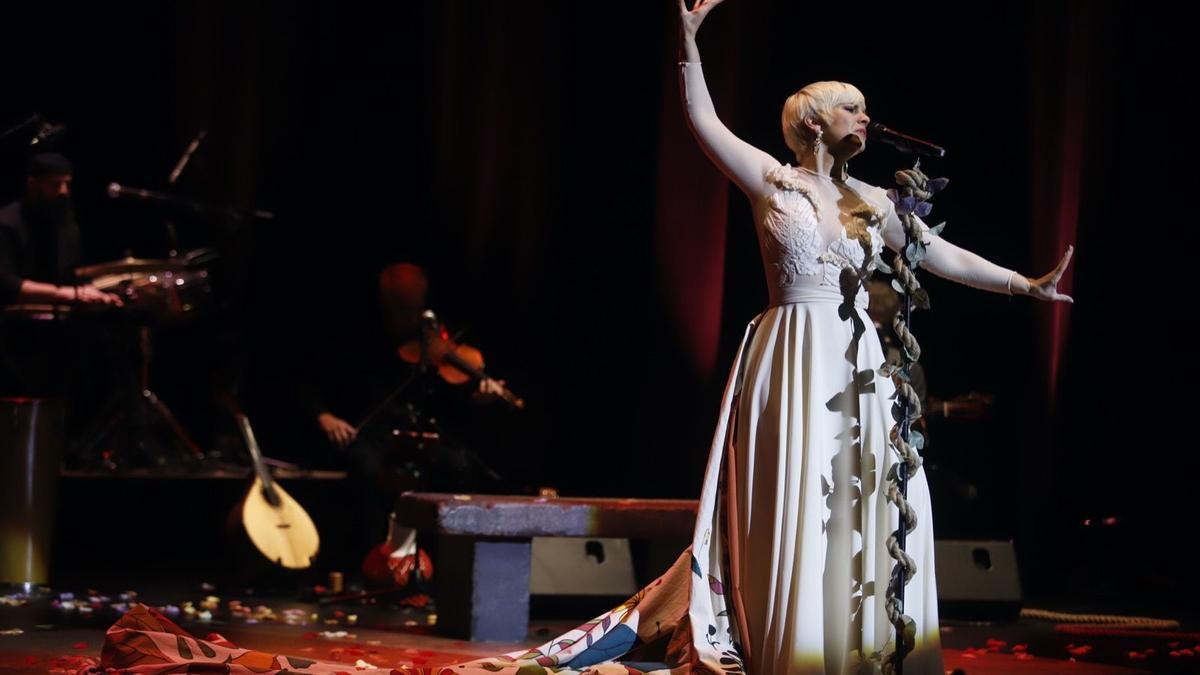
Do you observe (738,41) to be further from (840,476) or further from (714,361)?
(840,476)

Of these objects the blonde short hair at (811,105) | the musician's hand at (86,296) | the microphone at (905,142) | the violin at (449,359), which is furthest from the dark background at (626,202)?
the microphone at (905,142)

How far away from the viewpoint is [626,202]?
689 centimetres

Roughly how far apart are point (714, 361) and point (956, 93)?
1.65m

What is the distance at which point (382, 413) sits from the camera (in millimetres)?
6430

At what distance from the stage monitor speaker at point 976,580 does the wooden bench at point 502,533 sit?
1387mm

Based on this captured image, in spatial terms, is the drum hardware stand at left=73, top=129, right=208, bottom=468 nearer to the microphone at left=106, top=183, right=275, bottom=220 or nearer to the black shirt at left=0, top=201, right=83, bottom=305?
the microphone at left=106, top=183, right=275, bottom=220

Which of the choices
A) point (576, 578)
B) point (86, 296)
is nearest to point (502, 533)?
point (576, 578)

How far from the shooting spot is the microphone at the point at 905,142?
122 inches

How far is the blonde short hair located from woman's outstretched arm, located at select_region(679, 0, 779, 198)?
0.35 ft

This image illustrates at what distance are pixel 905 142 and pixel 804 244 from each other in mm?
392

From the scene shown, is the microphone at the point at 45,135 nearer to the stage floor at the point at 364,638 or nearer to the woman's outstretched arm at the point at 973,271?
the stage floor at the point at 364,638

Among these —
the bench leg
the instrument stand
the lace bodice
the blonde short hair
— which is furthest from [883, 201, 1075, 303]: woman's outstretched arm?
the instrument stand

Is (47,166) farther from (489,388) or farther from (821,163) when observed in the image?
(821,163)

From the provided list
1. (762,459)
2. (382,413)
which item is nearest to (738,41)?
(382,413)
